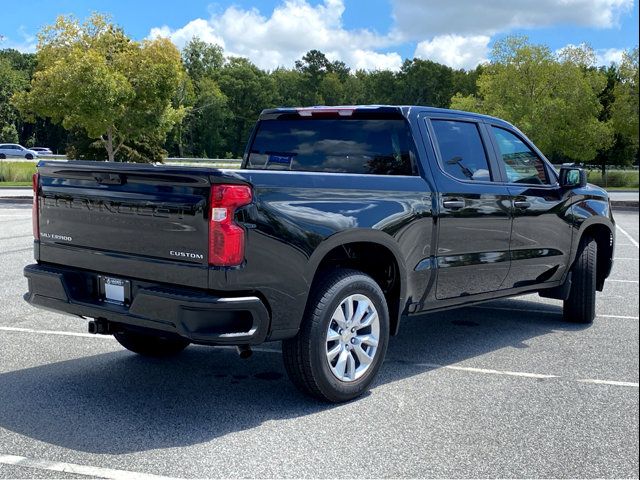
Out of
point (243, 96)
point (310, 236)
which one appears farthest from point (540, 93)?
point (243, 96)

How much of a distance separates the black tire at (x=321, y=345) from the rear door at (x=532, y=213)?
1.97 meters

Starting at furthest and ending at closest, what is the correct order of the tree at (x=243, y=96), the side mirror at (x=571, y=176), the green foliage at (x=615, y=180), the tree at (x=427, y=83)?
the tree at (x=427, y=83) → the tree at (x=243, y=96) → the green foliage at (x=615, y=180) → the side mirror at (x=571, y=176)

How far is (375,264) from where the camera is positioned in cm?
521

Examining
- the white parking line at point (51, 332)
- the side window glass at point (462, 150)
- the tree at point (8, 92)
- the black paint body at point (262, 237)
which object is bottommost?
the white parking line at point (51, 332)

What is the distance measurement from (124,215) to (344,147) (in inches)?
73.6

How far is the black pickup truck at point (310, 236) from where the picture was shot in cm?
407

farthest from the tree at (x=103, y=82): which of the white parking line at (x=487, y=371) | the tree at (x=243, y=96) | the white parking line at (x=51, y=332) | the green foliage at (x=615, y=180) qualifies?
the tree at (x=243, y=96)

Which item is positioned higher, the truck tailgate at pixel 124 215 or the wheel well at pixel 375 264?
the truck tailgate at pixel 124 215

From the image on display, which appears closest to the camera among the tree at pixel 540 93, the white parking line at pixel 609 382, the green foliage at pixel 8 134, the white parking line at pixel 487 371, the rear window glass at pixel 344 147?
the white parking line at pixel 609 382

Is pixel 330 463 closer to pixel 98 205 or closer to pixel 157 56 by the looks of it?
pixel 98 205

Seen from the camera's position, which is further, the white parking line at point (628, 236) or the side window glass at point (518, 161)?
the white parking line at point (628, 236)

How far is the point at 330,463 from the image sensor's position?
365cm

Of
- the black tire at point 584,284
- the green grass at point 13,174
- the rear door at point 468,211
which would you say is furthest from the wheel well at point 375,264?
the green grass at point 13,174

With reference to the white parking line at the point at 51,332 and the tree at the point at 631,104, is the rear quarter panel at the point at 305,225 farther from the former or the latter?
the white parking line at the point at 51,332
